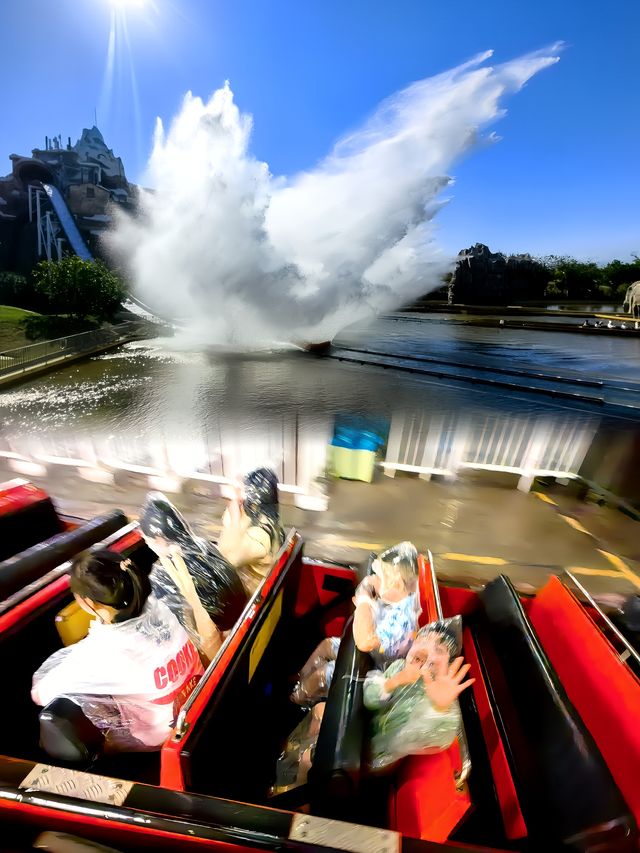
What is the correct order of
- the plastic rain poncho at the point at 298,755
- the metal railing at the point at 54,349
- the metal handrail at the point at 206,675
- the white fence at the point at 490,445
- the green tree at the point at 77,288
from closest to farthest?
the metal handrail at the point at 206,675
the plastic rain poncho at the point at 298,755
the white fence at the point at 490,445
the metal railing at the point at 54,349
the green tree at the point at 77,288

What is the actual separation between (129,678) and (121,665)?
4 centimetres

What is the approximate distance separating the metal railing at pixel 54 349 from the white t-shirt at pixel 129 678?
4264 mm

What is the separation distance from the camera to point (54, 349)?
445 cm

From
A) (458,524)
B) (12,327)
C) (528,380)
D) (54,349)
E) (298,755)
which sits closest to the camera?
(298,755)

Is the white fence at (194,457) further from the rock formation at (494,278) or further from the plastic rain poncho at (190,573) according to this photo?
the rock formation at (494,278)

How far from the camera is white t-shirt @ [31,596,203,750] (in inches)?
32.8

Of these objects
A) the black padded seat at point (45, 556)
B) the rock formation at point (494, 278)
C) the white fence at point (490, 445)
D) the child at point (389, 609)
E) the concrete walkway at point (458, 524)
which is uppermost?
the rock formation at point (494, 278)

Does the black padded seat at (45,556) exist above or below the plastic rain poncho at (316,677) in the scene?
above

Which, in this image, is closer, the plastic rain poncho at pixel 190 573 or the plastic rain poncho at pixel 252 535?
the plastic rain poncho at pixel 190 573

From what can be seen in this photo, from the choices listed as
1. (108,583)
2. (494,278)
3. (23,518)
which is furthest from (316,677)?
(494,278)

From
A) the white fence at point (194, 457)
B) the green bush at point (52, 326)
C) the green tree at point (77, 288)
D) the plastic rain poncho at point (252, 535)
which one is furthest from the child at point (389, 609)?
the green tree at point (77, 288)

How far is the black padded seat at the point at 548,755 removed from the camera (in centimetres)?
63

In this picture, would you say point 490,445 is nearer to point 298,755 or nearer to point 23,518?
point 298,755

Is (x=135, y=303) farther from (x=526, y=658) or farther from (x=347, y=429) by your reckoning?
(x=526, y=658)
